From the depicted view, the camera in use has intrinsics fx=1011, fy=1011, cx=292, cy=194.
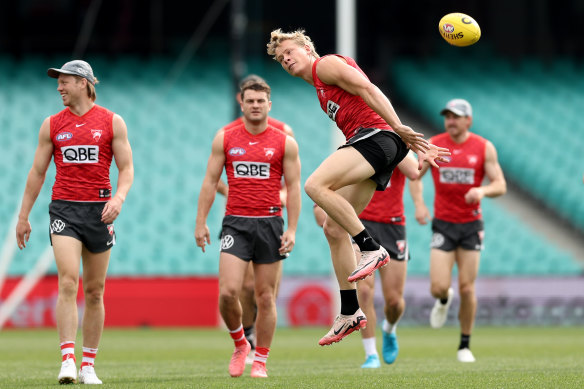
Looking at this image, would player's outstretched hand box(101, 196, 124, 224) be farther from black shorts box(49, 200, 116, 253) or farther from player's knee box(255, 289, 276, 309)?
player's knee box(255, 289, 276, 309)

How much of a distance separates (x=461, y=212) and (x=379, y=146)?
416cm

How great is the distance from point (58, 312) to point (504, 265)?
1359 centimetres

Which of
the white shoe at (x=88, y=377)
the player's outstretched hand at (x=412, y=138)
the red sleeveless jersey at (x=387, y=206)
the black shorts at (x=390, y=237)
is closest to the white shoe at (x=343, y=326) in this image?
the player's outstretched hand at (x=412, y=138)

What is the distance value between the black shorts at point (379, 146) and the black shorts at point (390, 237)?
10.1 ft

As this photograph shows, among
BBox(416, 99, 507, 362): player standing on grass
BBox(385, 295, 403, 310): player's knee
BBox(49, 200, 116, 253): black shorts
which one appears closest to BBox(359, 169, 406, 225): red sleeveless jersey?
BBox(416, 99, 507, 362): player standing on grass

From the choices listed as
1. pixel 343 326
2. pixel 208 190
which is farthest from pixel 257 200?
pixel 343 326

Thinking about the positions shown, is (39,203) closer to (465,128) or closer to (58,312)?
(465,128)

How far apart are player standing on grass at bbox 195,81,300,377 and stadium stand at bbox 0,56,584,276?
10.1m

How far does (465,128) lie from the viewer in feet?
37.7

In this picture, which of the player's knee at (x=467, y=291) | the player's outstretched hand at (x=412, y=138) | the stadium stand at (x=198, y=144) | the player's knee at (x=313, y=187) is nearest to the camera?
the player's outstretched hand at (x=412, y=138)

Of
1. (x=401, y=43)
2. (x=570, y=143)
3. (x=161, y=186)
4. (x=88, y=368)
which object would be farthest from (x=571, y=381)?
(x=401, y=43)

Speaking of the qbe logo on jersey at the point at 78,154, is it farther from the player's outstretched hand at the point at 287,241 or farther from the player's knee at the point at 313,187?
the player's knee at the point at 313,187

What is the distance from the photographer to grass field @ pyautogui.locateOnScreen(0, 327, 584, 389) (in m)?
7.95

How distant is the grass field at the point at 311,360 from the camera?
795 centimetres
